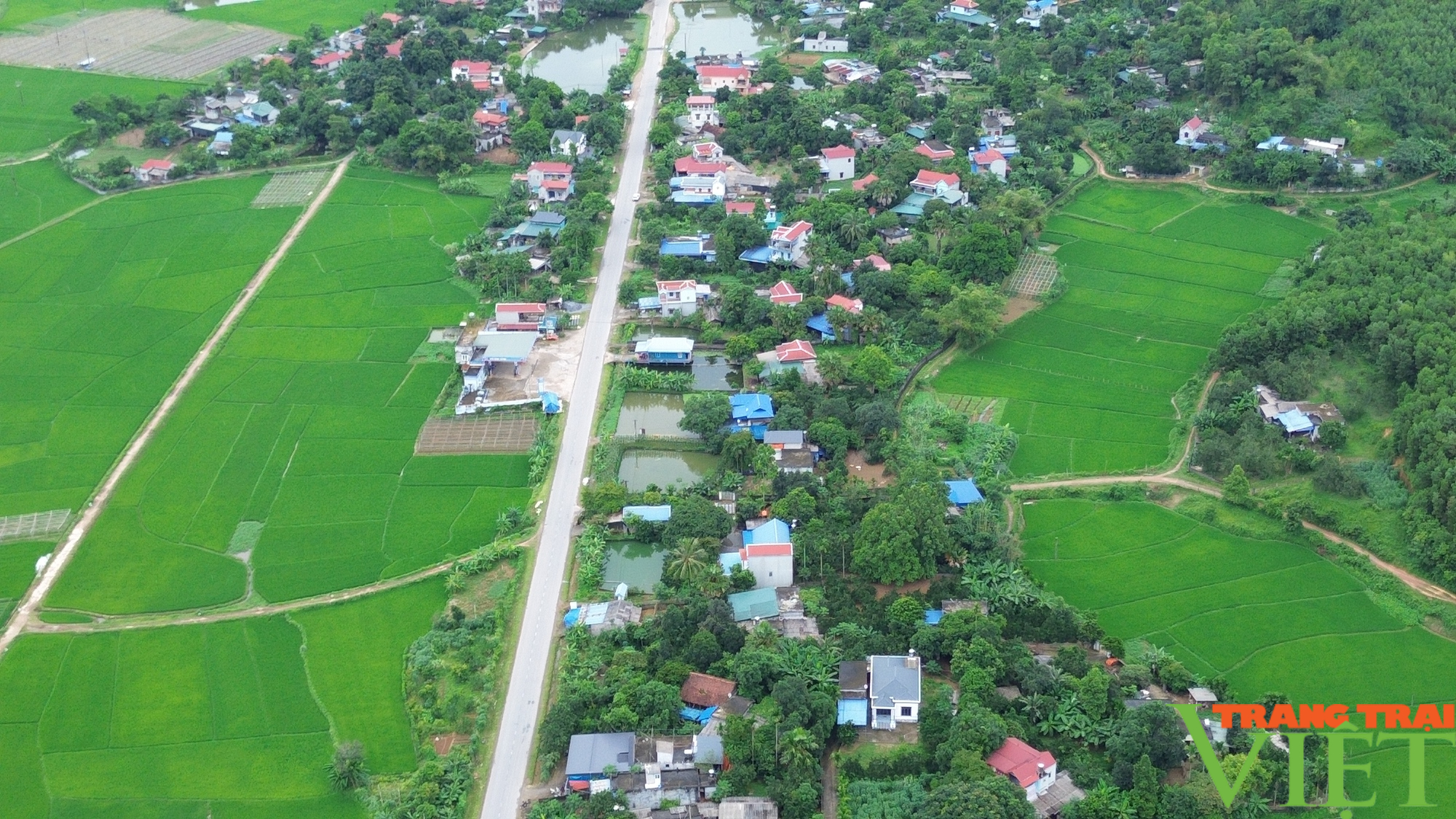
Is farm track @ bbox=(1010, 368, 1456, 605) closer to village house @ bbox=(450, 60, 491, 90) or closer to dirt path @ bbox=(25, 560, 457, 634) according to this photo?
dirt path @ bbox=(25, 560, 457, 634)


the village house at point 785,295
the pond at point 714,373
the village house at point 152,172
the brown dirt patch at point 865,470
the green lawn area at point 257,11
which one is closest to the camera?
the brown dirt patch at point 865,470

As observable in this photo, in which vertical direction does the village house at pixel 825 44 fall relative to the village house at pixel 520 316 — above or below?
above

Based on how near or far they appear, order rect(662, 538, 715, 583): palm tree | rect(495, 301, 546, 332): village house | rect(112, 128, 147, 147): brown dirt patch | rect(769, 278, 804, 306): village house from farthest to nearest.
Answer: rect(112, 128, 147, 147): brown dirt patch, rect(769, 278, 804, 306): village house, rect(495, 301, 546, 332): village house, rect(662, 538, 715, 583): palm tree

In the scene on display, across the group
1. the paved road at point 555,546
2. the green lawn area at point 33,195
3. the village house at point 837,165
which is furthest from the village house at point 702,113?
the green lawn area at point 33,195

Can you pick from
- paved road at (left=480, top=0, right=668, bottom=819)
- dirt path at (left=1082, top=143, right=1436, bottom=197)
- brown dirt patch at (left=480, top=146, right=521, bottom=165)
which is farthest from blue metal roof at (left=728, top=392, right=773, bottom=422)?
dirt path at (left=1082, top=143, right=1436, bottom=197)

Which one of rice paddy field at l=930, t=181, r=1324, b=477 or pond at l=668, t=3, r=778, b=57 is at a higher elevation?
pond at l=668, t=3, r=778, b=57

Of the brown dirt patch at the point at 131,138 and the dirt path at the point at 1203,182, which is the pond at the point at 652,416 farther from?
the brown dirt patch at the point at 131,138

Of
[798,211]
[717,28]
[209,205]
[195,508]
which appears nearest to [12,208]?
[209,205]

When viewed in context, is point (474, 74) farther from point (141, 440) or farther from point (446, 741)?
point (446, 741)
